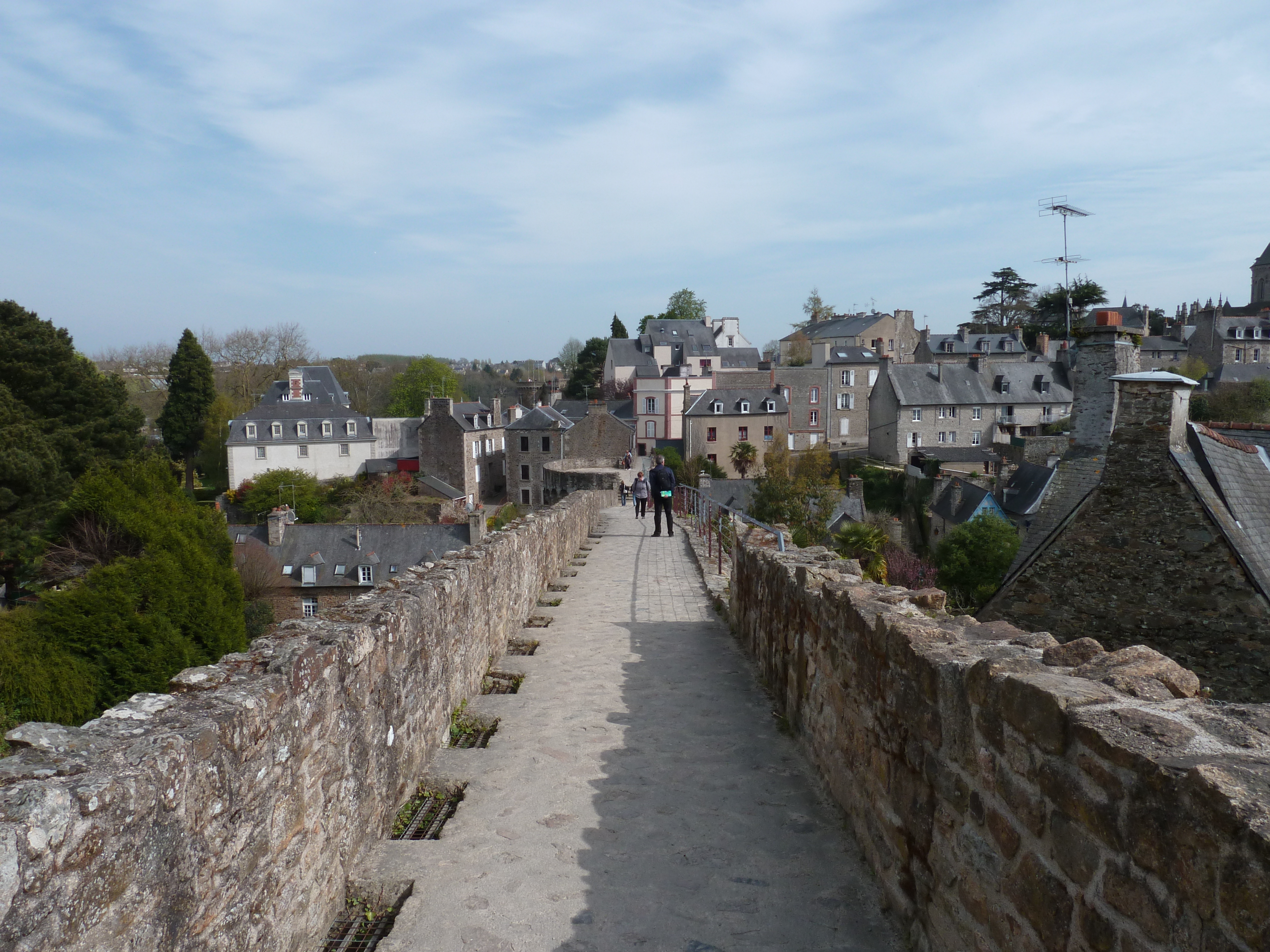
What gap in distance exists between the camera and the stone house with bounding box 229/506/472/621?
36906 mm

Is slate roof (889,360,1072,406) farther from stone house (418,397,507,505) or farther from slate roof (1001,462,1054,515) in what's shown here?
stone house (418,397,507,505)

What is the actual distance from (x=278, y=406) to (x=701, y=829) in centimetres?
5784

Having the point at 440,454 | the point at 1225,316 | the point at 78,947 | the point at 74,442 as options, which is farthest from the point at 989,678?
the point at 1225,316

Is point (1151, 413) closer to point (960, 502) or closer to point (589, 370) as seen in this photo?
point (960, 502)

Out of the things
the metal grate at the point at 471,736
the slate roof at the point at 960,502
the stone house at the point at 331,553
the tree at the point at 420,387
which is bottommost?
the stone house at the point at 331,553

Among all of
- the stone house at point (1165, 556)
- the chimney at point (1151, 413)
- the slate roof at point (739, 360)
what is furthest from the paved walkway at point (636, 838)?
the slate roof at point (739, 360)

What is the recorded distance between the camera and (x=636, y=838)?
15.2ft

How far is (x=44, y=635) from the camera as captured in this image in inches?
888

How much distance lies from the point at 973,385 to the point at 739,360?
1839cm

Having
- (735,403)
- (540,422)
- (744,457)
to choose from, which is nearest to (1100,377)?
(744,457)

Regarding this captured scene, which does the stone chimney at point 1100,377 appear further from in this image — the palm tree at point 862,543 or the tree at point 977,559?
the tree at point 977,559

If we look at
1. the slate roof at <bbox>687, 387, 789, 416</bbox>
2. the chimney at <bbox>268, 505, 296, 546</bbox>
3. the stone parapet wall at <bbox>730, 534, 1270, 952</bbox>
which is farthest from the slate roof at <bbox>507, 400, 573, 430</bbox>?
the stone parapet wall at <bbox>730, 534, 1270, 952</bbox>

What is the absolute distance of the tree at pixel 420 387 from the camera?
3137 inches

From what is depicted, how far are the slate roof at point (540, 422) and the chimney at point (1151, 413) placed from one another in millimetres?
47933
